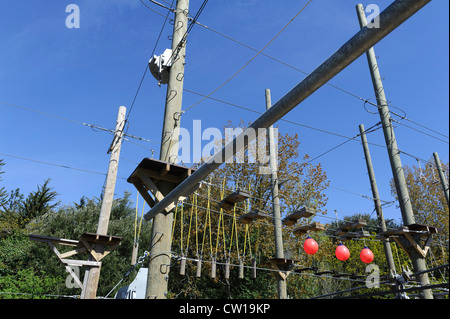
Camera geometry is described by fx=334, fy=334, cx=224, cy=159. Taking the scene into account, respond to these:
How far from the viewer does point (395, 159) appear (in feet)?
30.4

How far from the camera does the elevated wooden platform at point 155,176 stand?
5.48 meters

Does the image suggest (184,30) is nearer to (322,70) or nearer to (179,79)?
(179,79)

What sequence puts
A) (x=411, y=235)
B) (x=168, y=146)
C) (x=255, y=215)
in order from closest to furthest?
(x=168, y=146) → (x=255, y=215) → (x=411, y=235)

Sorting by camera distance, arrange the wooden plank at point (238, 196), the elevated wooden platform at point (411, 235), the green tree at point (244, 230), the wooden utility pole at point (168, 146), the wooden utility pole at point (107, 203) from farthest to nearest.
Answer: the green tree at point (244, 230) → the elevated wooden platform at point (411, 235) → the wooden utility pole at point (107, 203) → the wooden plank at point (238, 196) → the wooden utility pole at point (168, 146)

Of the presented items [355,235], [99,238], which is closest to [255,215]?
[355,235]

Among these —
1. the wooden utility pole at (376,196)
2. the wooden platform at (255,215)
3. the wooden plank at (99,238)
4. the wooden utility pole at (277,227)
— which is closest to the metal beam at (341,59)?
the wooden platform at (255,215)

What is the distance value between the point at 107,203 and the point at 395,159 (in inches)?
313

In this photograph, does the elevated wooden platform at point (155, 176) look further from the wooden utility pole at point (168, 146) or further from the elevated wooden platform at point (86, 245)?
the elevated wooden platform at point (86, 245)

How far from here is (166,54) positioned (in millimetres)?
7316

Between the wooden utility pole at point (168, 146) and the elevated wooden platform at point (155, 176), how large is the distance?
12cm

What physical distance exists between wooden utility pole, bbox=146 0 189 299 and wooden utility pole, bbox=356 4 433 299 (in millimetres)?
4744

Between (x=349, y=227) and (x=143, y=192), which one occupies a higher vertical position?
(x=349, y=227)

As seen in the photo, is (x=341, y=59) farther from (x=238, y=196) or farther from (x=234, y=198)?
(x=234, y=198)
